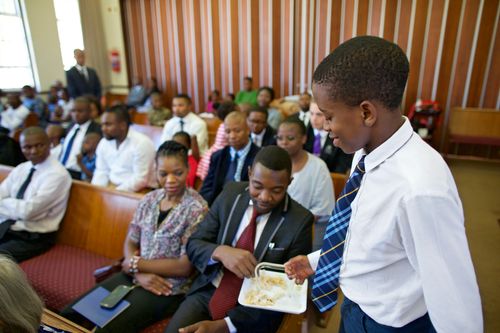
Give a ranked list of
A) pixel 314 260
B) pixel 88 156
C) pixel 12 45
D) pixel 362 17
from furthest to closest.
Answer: pixel 362 17
pixel 88 156
pixel 12 45
pixel 314 260

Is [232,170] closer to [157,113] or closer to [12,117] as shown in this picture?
[157,113]

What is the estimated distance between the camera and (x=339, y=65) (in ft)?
2.54

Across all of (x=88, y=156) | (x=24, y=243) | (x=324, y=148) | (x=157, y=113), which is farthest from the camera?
(x=157, y=113)

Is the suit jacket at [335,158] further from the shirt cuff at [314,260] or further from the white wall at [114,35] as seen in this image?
the white wall at [114,35]

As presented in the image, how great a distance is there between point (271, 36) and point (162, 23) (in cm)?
220

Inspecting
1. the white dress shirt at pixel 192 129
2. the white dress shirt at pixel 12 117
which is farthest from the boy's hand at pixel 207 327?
the white dress shirt at pixel 12 117

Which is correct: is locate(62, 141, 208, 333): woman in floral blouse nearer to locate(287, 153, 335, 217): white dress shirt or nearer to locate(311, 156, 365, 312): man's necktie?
locate(287, 153, 335, 217): white dress shirt

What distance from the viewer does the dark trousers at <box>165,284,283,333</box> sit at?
143 centimetres

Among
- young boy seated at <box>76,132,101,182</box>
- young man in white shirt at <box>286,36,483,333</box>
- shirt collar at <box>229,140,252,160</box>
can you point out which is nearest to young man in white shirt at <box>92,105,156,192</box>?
young boy seated at <box>76,132,101,182</box>

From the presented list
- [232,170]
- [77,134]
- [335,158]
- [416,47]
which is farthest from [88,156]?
[416,47]

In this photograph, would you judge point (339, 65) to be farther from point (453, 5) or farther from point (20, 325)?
point (453, 5)

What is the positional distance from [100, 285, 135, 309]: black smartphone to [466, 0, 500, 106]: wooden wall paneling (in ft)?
20.4

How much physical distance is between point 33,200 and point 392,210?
245cm

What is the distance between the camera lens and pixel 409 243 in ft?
2.46
